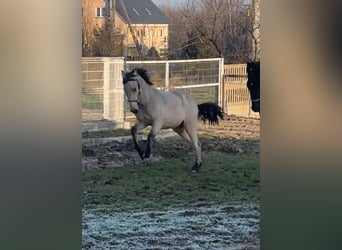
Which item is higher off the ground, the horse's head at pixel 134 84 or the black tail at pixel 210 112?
the horse's head at pixel 134 84

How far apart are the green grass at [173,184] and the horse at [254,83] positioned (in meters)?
0.40

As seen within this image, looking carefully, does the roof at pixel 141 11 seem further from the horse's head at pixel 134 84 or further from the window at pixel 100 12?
the horse's head at pixel 134 84

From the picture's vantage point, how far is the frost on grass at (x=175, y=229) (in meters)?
4.98

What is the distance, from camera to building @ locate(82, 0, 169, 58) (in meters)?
4.84

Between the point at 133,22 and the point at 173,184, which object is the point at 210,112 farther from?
the point at 133,22

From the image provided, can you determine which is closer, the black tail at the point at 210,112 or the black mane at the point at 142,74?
the black mane at the point at 142,74

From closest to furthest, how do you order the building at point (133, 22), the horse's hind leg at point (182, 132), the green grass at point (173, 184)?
the building at point (133, 22), the green grass at point (173, 184), the horse's hind leg at point (182, 132)

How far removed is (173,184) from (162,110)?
559mm

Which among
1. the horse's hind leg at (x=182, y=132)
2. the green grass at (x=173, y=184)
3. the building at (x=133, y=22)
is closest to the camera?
the building at (x=133, y=22)

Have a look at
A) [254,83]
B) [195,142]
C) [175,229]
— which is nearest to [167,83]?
[195,142]

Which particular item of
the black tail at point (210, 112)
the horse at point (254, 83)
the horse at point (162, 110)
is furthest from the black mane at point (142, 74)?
the horse at point (254, 83)

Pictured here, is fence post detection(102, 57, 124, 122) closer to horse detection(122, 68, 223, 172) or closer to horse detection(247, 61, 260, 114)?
horse detection(122, 68, 223, 172)
